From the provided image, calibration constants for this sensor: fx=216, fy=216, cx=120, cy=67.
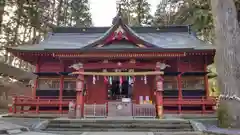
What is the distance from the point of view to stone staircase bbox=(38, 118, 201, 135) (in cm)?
997

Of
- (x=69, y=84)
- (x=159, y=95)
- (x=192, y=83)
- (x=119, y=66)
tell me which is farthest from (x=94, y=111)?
(x=192, y=83)

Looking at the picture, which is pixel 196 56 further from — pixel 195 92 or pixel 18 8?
pixel 18 8

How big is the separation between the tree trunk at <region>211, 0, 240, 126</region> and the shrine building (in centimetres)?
210

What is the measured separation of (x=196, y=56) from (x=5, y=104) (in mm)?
Answer: 17537

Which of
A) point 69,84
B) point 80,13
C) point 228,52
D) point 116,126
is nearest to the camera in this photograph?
point 228,52

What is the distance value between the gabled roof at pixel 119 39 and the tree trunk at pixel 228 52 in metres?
2.17

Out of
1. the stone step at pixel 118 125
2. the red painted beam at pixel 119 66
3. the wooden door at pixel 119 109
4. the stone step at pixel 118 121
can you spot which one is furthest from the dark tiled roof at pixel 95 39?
the stone step at pixel 118 125

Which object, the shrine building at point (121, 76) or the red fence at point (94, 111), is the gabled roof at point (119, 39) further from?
the red fence at point (94, 111)

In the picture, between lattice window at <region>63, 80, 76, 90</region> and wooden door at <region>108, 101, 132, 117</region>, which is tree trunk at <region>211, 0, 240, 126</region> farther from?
lattice window at <region>63, 80, 76, 90</region>

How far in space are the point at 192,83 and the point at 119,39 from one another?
216 inches

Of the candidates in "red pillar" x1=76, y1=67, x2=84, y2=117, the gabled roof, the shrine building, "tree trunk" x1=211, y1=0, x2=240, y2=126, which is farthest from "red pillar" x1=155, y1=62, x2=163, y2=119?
"red pillar" x1=76, y1=67, x2=84, y2=117

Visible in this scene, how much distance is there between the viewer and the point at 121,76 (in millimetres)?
12703

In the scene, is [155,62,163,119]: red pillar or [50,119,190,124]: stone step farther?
[155,62,163,119]: red pillar

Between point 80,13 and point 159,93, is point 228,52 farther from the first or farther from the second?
point 80,13
